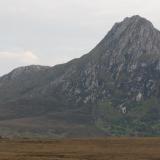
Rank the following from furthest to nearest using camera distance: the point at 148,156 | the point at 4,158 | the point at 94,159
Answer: the point at 148,156, the point at 94,159, the point at 4,158

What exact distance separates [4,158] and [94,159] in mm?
15178

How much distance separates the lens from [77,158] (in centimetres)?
8662

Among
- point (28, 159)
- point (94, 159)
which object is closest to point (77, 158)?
point (94, 159)

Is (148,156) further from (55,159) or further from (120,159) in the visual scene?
(55,159)

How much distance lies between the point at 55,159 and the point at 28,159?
4556mm

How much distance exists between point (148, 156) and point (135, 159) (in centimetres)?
755

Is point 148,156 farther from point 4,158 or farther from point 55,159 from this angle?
point 4,158

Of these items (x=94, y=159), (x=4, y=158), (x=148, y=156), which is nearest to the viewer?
(x=4, y=158)

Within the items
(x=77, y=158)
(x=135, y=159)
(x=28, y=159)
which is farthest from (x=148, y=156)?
(x=28, y=159)

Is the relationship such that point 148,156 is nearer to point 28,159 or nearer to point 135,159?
point 135,159

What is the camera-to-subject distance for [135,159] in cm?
8612

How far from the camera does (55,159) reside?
82.8 meters

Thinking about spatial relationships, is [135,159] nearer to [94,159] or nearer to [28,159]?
[94,159]

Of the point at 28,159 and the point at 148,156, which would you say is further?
the point at 148,156
